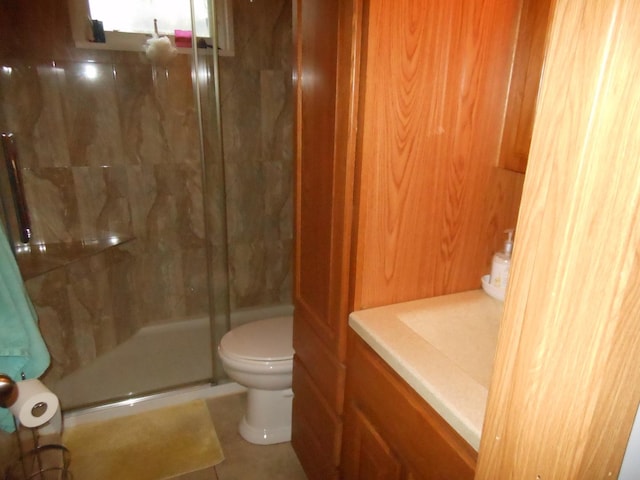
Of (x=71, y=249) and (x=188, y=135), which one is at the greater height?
(x=188, y=135)

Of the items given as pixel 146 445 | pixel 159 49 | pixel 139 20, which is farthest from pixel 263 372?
pixel 139 20

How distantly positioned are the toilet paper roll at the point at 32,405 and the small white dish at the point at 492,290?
1194 millimetres

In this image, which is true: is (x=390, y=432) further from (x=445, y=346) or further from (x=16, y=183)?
(x=16, y=183)

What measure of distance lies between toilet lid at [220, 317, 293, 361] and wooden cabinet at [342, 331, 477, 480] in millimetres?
516

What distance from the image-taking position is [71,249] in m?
2.12

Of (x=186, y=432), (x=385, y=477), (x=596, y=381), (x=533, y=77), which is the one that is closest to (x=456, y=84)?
(x=533, y=77)

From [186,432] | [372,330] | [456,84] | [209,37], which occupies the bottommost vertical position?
[186,432]

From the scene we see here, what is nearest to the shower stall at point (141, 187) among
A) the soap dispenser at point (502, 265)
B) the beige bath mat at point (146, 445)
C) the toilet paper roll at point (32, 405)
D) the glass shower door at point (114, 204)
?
the glass shower door at point (114, 204)

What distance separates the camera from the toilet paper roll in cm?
103

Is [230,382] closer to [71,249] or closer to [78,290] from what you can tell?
[78,290]

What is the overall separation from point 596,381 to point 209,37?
7.35 ft

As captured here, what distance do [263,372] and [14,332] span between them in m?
0.86

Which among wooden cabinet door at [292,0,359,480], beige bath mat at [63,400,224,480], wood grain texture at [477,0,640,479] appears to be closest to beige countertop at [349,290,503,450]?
wooden cabinet door at [292,0,359,480]

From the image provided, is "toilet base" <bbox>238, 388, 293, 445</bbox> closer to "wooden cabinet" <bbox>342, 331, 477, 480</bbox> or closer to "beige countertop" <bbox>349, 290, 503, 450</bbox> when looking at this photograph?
"wooden cabinet" <bbox>342, 331, 477, 480</bbox>
